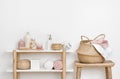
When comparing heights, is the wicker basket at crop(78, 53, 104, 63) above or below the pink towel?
below

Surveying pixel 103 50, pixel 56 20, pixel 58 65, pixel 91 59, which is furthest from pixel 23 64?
pixel 103 50

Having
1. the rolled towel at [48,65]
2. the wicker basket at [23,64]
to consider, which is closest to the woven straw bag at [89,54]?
the rolled towel at [48,65]

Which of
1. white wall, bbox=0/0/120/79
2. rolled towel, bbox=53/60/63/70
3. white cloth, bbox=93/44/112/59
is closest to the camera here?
white cloth, bbox=93/44/112/59

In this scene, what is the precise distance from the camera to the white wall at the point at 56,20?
10.1 ft

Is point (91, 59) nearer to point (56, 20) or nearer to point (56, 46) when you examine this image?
point (56, 46)

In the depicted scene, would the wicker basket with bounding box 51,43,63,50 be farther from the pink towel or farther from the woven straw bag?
the pink towel

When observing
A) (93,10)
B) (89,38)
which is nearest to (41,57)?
(89,38)

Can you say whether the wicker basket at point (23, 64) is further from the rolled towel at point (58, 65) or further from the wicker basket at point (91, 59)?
the wicker basket at point (91, 59)

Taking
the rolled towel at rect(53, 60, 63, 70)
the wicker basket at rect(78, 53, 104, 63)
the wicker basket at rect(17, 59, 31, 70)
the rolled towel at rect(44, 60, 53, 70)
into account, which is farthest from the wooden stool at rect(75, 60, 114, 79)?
the wicker basket at rect(17, 59, 31, 70)

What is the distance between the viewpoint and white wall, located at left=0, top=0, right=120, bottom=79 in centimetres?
308

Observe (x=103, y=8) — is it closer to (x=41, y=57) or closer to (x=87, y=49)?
(x=87, y=49)

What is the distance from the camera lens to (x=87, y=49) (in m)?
2.85

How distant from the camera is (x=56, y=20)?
309cm

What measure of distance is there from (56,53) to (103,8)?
0.78 meters
